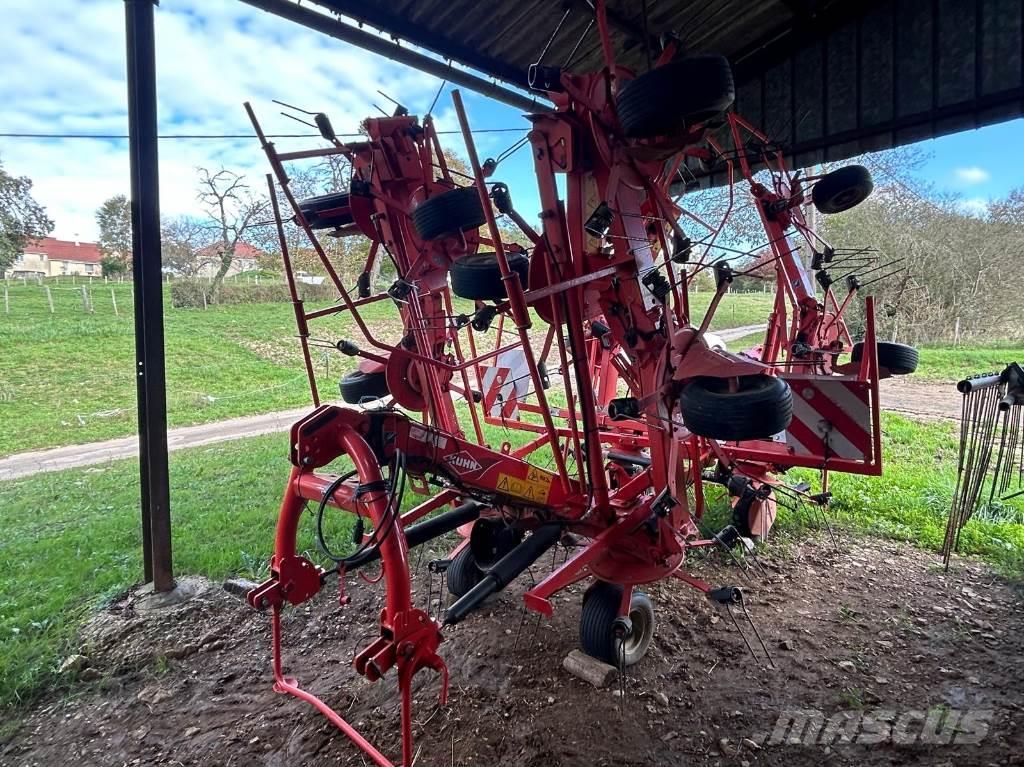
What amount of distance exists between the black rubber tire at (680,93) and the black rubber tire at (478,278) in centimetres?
89

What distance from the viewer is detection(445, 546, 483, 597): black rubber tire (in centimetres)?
347

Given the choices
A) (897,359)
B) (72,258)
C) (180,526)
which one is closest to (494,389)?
(180,526)

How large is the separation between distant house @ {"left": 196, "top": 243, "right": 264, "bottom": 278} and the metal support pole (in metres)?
13.6

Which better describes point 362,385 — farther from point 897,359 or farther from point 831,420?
point 897,359

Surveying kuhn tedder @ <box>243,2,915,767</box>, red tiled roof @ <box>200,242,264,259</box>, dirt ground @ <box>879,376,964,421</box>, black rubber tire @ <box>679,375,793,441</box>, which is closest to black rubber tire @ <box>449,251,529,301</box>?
kuhn tedder @ <box>243,2,915,767</box>

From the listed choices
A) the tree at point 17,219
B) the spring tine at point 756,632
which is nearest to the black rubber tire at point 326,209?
the spring tine at point 756,632

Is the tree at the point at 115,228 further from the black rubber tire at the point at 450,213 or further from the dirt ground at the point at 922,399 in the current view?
the dirt ground at the point at 922,399

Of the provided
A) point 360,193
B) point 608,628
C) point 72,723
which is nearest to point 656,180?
point 360,193

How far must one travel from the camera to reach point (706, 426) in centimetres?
232

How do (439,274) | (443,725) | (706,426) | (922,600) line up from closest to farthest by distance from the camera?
(706,426) → (443,725) → (439,274) → (922,600)

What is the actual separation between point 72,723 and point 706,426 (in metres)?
3.19

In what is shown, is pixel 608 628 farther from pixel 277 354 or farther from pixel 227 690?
pixel 277 354

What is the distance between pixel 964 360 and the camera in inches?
474

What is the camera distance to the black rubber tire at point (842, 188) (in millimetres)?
4426
